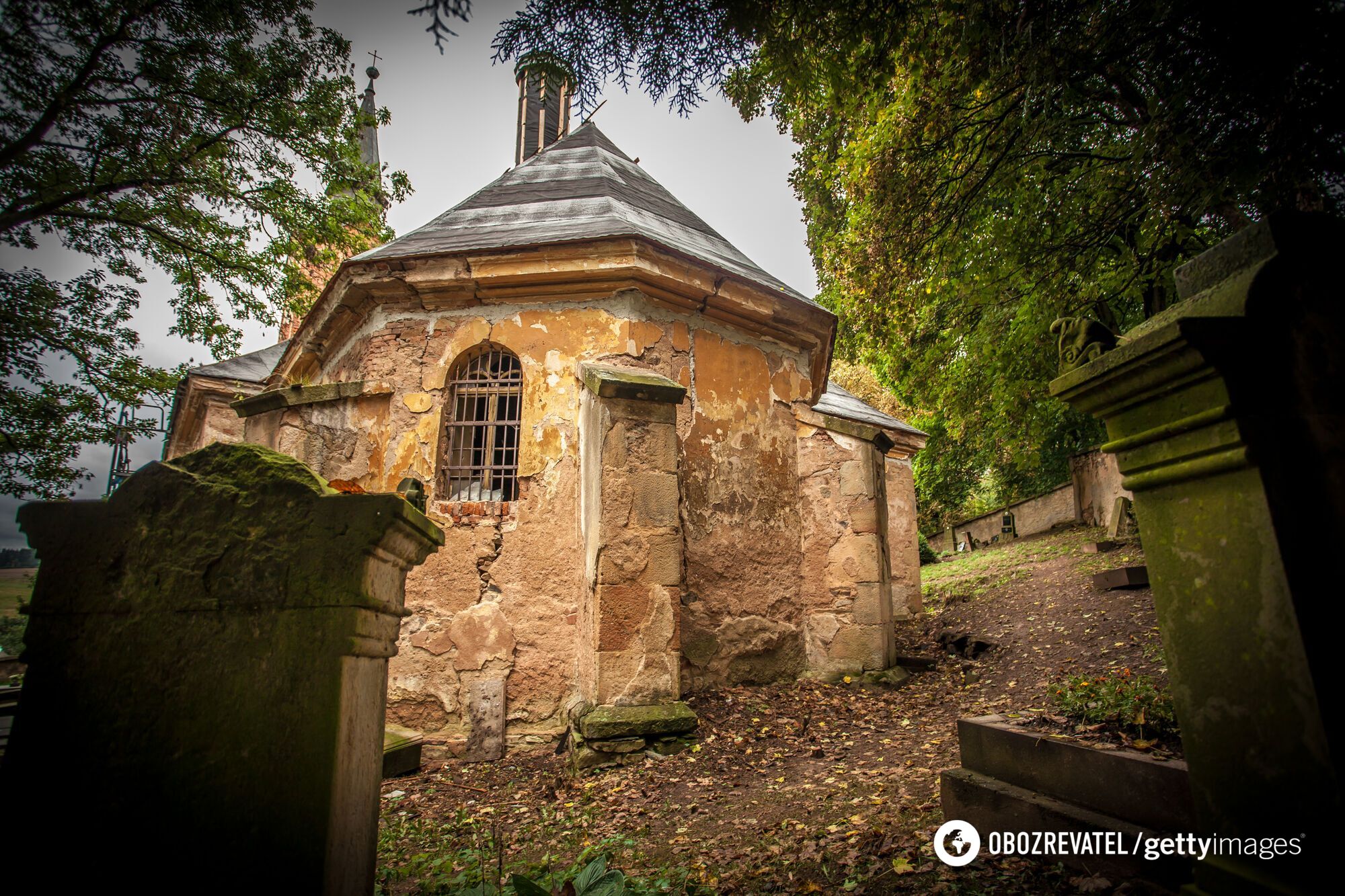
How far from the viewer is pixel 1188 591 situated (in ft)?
5.93

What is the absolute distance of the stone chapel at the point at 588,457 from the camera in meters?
4.91

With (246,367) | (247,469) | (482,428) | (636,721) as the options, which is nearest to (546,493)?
(482,428)

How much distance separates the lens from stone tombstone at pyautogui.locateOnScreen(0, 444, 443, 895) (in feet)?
5.69

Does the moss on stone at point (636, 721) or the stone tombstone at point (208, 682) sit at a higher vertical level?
the stone tombstone at point (208, 682)

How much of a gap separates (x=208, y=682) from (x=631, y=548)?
304 centimetres

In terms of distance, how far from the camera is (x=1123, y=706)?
2.84m

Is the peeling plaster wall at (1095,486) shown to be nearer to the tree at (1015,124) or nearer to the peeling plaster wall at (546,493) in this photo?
the tree at (1015,124)

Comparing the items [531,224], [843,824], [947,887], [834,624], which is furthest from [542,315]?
[947,887]

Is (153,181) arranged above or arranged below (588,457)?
above

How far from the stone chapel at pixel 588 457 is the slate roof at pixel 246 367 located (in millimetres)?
8931

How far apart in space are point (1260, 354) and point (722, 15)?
2393 millimetres

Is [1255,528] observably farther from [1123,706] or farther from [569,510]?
[569,510]

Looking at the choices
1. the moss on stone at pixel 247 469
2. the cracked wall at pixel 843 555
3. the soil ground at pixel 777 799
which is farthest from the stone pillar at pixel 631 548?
the moss on stone at pixel 247 469

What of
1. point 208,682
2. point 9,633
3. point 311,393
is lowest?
point 9,633
